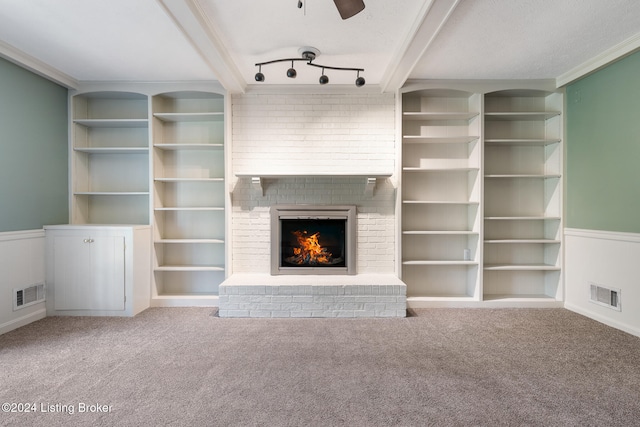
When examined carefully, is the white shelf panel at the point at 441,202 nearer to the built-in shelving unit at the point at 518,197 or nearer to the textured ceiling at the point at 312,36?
the built-in shelving unit at the point at 518,197

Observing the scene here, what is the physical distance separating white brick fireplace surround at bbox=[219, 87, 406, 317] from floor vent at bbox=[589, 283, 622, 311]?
6.37 feet

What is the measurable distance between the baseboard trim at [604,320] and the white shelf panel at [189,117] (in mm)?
4302

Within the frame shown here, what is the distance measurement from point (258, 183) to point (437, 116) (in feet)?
6.90

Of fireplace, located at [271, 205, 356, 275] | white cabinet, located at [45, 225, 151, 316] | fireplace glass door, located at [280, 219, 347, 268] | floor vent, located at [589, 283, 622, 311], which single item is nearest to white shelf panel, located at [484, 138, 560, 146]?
floor vent, located at [589, 283, 622, 311]

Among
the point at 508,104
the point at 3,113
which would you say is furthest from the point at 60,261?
the point at 508,104

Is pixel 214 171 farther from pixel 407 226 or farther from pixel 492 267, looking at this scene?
pixel 492 267

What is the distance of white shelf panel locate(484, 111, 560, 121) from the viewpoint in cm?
360

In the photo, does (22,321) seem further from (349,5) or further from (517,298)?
(517,298)

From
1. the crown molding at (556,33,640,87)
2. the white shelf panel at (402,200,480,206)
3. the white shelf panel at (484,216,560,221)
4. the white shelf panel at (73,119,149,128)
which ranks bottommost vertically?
the white shelf panel at (484,216,560,221)

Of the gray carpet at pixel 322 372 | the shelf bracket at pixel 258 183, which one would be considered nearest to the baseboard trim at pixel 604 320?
the gray carpet at pixel 322 372

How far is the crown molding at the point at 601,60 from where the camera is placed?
275 cm

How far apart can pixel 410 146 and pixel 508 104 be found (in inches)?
48.4

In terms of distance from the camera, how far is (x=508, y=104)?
3.88 meters

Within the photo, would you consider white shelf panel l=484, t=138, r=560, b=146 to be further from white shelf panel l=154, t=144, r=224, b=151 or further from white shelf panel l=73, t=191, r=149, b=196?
white shelf panel l=73, t=191, r=149, b=196
